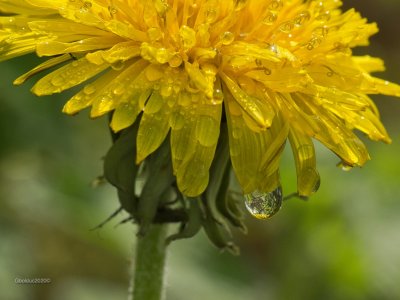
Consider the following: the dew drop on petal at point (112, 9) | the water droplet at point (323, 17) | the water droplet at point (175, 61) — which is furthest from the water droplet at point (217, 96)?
the water droplet at point (323, 17)

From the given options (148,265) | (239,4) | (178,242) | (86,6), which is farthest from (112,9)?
(178,242)

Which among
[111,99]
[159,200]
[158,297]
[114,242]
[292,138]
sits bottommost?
[114,242]

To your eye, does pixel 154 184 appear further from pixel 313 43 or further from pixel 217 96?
pixel 313 43

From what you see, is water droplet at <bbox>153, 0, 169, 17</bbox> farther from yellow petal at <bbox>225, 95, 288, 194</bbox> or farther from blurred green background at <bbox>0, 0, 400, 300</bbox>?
blurred green background at <bbox>0, 0, 400, 300</bbox>

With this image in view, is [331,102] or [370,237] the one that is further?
[370,237]

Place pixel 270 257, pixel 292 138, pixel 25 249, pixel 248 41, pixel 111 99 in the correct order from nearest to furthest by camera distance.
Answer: pixel 111 99, pixel 292 138, pixel 248 41, pixel 25 249, pixel 270 257

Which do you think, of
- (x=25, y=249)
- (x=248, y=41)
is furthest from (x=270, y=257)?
(x=248, y=41)

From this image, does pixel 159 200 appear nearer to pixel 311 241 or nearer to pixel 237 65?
pixel 237 65
